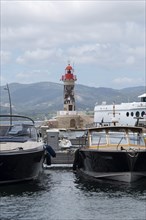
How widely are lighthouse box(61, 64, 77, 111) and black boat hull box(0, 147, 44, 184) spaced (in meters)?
60.2

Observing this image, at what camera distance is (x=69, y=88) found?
88188mm

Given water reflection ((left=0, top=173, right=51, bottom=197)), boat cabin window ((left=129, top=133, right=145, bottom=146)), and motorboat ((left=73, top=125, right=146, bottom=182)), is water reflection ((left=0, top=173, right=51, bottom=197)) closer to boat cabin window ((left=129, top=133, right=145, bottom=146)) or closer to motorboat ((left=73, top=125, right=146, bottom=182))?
motorboat ((left=73, top=125, right=146, bottom=182))

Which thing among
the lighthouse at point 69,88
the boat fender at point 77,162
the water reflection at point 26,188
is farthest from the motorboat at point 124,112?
the water reflection at point 26,188

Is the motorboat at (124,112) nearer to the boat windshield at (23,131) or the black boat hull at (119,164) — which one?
the boat windshield at (23,131)

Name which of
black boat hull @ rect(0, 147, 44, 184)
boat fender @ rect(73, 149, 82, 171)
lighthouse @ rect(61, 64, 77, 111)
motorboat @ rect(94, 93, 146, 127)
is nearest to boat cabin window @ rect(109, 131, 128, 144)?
boat fender @ rect(73, 149, 82, 171)

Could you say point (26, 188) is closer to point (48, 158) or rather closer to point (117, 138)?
point (48, 158)

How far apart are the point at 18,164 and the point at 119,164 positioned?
18.0ft

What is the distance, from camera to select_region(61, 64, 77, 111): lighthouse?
288ft

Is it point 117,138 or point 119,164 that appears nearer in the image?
point 119,164

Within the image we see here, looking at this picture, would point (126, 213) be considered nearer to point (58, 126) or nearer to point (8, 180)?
point (8, 180)

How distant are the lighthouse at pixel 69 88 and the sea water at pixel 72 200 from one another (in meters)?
58.6

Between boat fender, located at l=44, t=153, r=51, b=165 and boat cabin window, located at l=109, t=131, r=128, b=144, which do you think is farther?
boat fender, located at l=44, t=153, r=51, b=165

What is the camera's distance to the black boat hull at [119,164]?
88.4 feet

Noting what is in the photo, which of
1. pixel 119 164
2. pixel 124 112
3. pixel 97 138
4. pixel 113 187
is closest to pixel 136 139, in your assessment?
pixel 97 138
